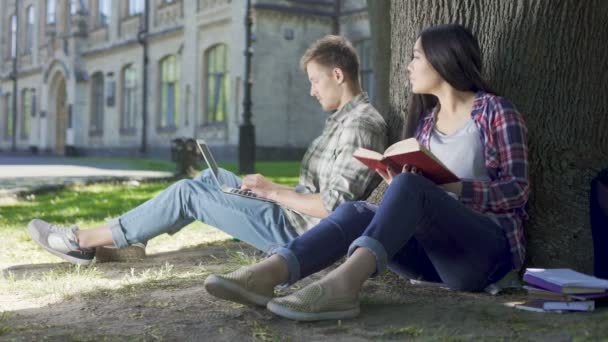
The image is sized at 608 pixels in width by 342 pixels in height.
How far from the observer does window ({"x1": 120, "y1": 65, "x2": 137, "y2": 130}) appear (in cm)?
3112

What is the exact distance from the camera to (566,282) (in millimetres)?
3396

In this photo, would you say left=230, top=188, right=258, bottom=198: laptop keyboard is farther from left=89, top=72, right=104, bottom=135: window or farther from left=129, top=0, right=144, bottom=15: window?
left=89, top=72, right=104, bottom=135: window

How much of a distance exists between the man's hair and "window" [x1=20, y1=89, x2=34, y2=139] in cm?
3926

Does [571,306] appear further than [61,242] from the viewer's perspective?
No

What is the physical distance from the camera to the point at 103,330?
3.28 meters

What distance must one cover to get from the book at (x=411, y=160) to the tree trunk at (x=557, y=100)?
2.94 feet

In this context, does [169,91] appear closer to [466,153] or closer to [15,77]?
[15,77]

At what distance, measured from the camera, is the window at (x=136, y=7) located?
3094 centimetres

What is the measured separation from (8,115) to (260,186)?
141ft

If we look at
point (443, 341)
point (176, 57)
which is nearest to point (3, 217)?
point (443, 341)

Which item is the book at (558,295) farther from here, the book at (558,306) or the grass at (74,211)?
the grass at (74,211)

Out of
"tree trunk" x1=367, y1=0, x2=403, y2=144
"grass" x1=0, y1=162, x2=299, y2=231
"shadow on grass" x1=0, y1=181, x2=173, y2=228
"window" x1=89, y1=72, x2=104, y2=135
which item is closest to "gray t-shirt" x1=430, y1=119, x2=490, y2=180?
"tree trunk" x1=367, y1=0, x2=403, y2=144

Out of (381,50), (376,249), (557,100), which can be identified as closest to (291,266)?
(376,249)

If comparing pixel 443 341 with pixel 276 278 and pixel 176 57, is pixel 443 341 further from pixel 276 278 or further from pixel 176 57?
pixel 176 57
